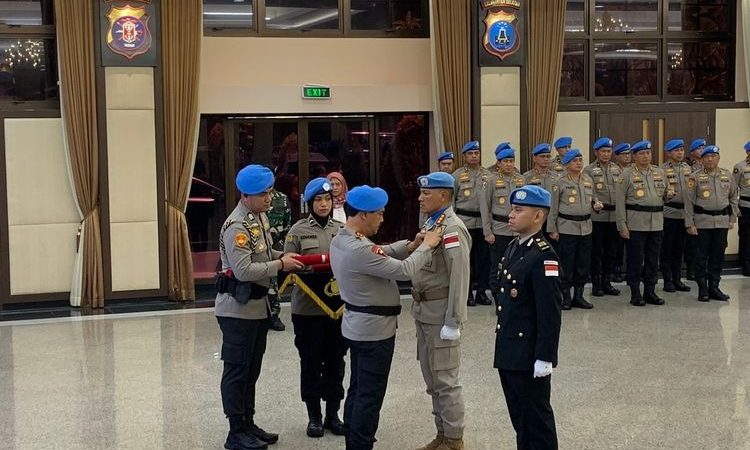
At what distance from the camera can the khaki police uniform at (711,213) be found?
1002 centimetres

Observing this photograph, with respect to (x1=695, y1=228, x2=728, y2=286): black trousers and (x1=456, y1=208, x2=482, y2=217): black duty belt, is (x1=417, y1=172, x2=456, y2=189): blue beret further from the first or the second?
(x1=695, y1=228, x2=728, y2=286): black trousers

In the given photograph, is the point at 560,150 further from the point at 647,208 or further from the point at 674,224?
the point at 674,224

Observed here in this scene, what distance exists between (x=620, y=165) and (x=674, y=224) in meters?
0.92

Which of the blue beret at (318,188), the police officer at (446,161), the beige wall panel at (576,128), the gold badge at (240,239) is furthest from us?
the beige wall panel at (576,128)

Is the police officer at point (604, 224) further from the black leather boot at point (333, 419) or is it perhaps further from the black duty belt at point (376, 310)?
the black duty belt at point (376, 310)

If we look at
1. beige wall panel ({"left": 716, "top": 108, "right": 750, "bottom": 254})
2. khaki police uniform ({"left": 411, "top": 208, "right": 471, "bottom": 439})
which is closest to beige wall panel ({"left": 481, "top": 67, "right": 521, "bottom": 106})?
beige wall panel ({"left": 716, "top": 108, "right": 750, "bottom": 254})

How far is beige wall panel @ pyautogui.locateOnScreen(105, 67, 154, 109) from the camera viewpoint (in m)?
9.98

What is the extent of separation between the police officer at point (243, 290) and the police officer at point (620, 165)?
628 cm

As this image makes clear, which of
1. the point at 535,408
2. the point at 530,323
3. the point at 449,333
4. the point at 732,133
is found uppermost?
the point at 732,133

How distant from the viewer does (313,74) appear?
1107 centimetres

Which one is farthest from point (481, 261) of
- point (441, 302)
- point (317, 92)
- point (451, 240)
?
point (451, 240)

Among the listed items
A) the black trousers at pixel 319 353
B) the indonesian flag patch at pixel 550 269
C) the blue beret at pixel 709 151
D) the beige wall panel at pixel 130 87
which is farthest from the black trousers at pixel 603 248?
the indonesian flag patch at pixel 550 269

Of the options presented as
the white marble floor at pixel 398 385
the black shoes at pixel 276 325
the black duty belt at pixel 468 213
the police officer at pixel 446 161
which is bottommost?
the white marble floor at pixel 398 385

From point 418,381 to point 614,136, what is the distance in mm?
6070
